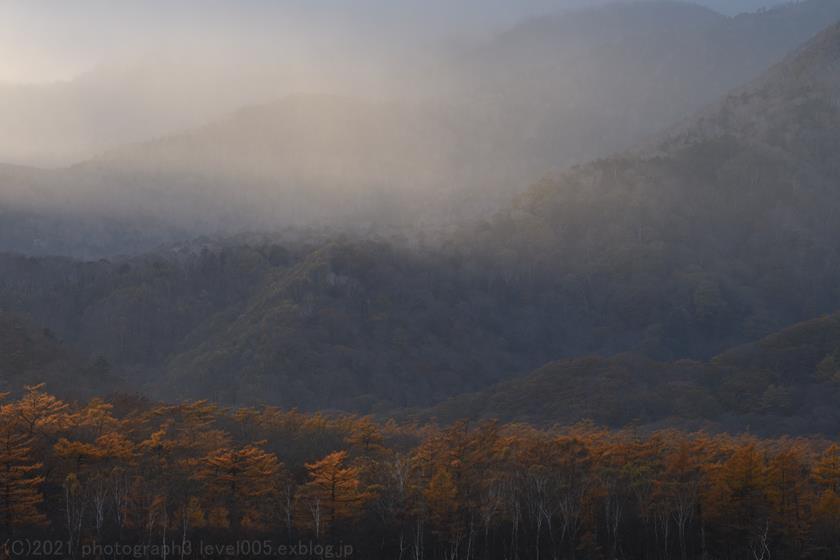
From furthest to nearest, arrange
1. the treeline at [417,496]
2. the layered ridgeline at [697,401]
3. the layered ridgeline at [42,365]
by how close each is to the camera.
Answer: the layered ridgeline at [697,401]
the layered ridgeline at [42,365]
the treeline at [417,496]

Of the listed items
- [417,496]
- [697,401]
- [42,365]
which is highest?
[42,365]

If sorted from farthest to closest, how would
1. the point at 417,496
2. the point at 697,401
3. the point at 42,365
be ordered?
the point at 697,401 → the point at 42,365 → the point at 417,496

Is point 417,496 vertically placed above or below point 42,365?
below

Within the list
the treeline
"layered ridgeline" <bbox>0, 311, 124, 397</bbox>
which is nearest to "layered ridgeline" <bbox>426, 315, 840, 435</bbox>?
"layered ridgeline" <bbox>0, 311, 124, 397</bbox>

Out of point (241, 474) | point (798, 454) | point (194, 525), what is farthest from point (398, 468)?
point (798, 454)

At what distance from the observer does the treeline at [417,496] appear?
251 ft

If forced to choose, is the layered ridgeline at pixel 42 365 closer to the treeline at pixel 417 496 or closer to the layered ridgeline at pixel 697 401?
the treeline at pixel 417 496

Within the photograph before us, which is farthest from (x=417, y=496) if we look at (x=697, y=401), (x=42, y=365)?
(x=697, y=401)

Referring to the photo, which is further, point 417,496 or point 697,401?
point 697,401

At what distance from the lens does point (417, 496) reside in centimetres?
8388

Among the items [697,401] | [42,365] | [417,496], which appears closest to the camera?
[417,496]

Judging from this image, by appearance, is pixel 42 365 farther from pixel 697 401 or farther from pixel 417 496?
pixel 697 401

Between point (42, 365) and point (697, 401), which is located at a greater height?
point (42, 365)

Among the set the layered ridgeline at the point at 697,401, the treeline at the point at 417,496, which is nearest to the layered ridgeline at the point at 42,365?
the treeline at the point at 417,496
